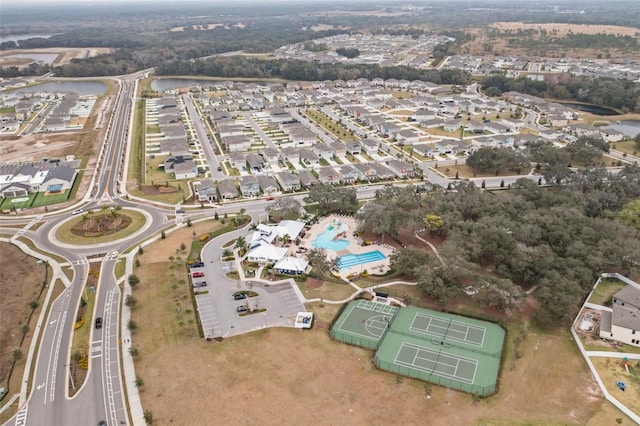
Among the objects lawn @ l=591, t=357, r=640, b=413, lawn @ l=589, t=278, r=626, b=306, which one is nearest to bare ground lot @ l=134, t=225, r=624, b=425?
lawn @ l=591, t=357, r=640, b=413

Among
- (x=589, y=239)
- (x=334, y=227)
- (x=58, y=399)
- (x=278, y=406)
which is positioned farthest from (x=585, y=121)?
(x=58, y=399)

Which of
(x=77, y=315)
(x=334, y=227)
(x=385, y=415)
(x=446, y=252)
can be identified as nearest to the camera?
(x=385, y=415)

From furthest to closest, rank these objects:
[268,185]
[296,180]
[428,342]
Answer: [296,180] < [268,185] < [428,342]

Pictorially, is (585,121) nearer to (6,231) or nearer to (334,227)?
(334,227)

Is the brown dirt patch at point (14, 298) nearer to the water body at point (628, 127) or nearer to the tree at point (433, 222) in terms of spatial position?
the tree at point (433, 222)

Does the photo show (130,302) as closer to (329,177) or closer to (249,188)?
(249,188)

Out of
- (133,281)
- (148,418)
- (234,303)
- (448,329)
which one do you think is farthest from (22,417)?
(448,329)
